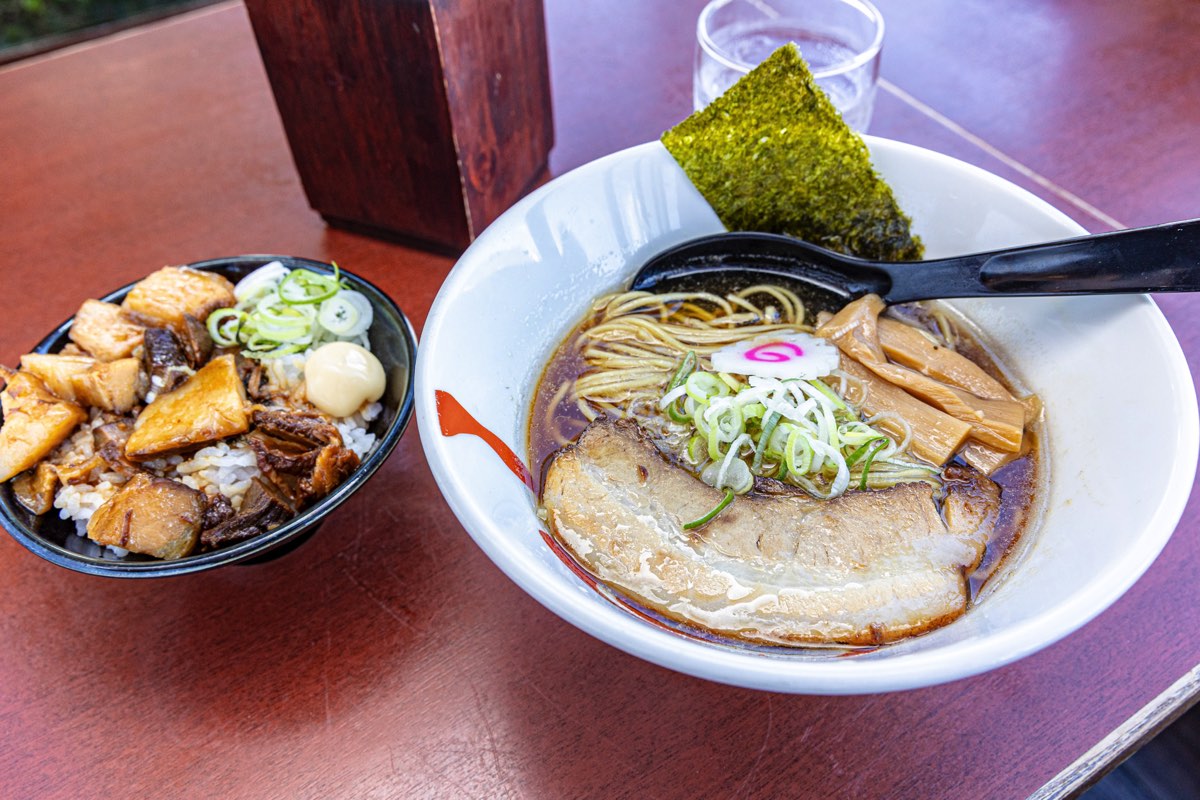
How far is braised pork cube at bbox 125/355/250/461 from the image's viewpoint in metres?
1.21

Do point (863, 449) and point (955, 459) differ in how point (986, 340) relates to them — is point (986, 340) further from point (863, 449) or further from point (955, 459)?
point (863, 449)

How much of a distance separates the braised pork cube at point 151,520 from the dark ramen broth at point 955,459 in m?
0.49

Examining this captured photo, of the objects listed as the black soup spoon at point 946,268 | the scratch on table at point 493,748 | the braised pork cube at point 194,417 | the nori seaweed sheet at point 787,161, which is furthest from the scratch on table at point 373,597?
the nori seaweed sheet at point 787,161

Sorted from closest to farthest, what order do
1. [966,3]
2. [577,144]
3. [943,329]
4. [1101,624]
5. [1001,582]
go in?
[1001,582] → [1101,624] → [943,329] → [577,144] → [966,3]

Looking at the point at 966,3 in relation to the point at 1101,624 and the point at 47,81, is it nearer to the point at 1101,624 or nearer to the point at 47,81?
the point at 1101,624

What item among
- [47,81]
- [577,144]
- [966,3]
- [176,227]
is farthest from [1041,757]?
[47,81]

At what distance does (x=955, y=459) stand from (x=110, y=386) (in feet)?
4.38

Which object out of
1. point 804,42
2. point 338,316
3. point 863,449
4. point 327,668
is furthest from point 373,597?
point 804,42

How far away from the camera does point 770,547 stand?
1053 mm

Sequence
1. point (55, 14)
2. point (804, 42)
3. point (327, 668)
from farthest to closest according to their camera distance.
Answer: point (55, 14)
point (804, 42)
point (327, 668)

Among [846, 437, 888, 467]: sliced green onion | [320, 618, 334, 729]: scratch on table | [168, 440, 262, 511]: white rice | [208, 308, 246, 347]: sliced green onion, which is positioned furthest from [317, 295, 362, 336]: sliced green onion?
[846, 437, 888, 467]: sliced green onion

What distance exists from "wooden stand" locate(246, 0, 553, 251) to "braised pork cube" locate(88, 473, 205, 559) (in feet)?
2.52

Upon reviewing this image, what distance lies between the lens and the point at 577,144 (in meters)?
2.01

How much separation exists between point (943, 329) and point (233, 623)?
1262 millimetres
